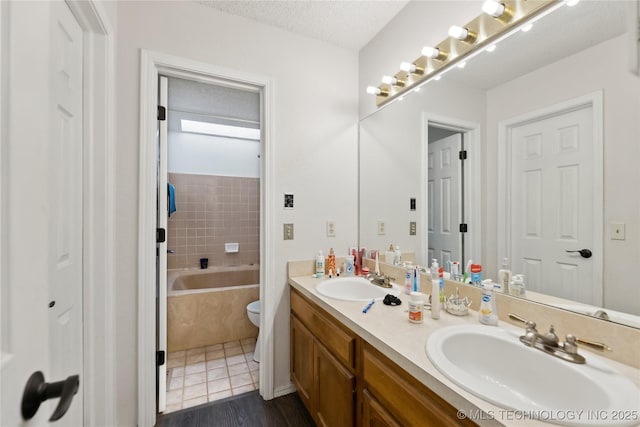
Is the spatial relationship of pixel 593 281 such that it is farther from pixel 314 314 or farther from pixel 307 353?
pixel 307 353

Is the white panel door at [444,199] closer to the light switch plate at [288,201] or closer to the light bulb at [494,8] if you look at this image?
the light bulb at [494,8]

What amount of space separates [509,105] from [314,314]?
1363 millimetres

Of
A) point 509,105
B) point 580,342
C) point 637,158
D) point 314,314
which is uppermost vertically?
point 509,105

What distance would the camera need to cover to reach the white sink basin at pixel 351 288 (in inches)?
64.4

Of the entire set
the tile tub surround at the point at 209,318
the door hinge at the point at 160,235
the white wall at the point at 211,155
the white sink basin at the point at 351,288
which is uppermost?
the white wall at the point at 211,155

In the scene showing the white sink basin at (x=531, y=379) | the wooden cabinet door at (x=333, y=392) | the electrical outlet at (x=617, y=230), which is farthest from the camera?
the wooden cabinet door at (x=333, y=392)

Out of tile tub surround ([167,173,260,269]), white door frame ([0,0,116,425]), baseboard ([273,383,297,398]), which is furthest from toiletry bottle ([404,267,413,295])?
tile tub surround ([167,173,260,269])

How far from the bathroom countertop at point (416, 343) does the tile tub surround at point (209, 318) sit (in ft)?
4.54

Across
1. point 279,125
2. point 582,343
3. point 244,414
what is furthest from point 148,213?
point 582,343

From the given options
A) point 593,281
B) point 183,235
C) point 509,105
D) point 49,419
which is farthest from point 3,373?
point 183,235

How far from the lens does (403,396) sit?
87 centimetres

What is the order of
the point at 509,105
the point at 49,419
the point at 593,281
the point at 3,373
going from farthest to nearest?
the point at 509,105 → the point at 593,281 → the point at 49,419 → the point at 3,373

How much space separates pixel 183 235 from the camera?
3.40 metres

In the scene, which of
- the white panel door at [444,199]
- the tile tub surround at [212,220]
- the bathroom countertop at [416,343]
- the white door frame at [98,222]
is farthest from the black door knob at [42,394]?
the tile tub surround at [212,220]
